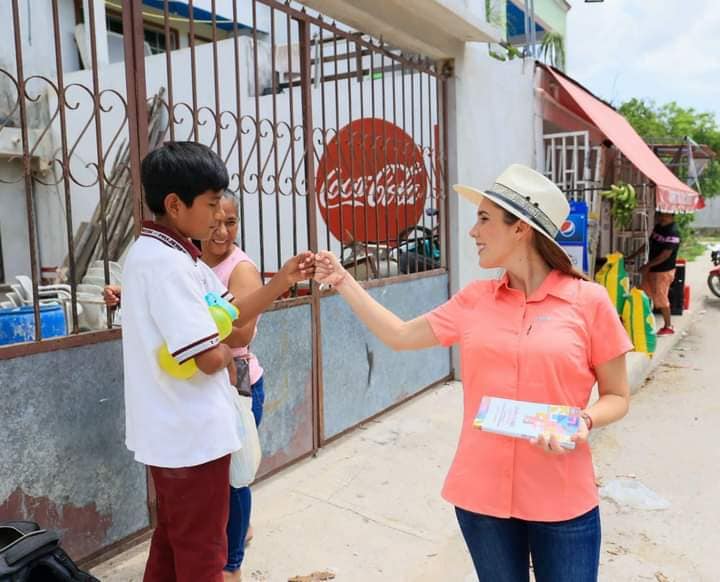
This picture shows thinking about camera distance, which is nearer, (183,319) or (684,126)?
(183,319)

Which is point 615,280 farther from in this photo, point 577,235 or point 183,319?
point 183,319

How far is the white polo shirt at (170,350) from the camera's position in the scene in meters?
1.75

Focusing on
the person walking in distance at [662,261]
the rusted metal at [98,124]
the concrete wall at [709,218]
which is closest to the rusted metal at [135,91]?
the rusted metal at [98,124]

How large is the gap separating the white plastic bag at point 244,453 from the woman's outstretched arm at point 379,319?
506 mm

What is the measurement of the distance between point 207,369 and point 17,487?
1.15 meters

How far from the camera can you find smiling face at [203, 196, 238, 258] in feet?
7.93

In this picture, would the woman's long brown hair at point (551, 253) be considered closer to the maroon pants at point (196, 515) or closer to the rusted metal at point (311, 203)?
the maroon pants at point (196, 515)

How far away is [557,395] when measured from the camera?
5.62ft

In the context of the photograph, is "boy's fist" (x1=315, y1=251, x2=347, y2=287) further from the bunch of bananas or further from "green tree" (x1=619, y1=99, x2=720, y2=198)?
"green tree" (x1=619, y1=99, x2=720, y2=198)

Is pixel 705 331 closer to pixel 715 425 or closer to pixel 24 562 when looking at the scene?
pixel 715 425

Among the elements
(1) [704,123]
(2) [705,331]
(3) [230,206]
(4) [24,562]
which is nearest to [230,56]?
(3) [230,206]

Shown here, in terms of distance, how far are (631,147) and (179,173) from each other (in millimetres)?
7234

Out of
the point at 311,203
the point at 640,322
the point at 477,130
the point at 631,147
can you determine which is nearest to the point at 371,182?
the point at 311,203

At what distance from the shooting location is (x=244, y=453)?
217 cm
